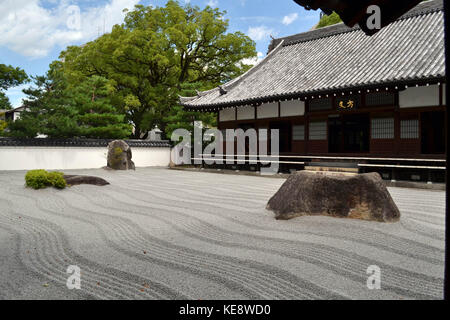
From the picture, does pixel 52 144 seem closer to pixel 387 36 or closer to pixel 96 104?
pixel 96 104

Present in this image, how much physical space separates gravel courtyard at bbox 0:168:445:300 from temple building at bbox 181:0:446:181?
5743 millimetres

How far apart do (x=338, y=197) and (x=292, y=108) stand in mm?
10440

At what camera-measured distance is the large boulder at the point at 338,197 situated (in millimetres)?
6086

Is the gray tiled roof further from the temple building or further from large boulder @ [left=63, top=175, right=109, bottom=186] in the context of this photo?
large boulder @ [left=63, top=175, right=109, bottom=186]

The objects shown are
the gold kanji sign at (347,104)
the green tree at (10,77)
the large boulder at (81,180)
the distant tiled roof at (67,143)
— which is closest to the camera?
the large boulder at (81,180)

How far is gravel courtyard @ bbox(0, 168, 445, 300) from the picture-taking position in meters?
3.24

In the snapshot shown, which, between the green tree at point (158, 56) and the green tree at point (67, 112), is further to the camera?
the green tree at point (158, 56)

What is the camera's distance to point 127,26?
80.7 feet

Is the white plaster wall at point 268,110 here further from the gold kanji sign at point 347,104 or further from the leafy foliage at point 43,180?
the leafy foliage at point 43,180

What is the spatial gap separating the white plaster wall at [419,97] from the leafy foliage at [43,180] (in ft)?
43.2

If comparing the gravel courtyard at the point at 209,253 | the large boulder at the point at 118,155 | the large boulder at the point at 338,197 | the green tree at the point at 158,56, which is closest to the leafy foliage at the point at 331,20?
the green tree at the point at 158,56

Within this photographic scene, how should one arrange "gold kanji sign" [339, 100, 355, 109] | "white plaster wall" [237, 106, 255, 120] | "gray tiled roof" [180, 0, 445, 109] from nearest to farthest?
"gray tiled roof" [180, 0, 445, 109], "gold kanji sign" [339, 100, 355, 109], "white plaster wall" [237, 106, 255, 120]

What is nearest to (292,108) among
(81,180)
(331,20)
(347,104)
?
(347,104)

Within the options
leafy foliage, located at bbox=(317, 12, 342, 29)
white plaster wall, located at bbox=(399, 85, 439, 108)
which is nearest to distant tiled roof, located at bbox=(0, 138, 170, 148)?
white plaster wall, located at bbox=(399, 85, 439, 108)
